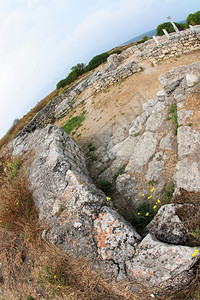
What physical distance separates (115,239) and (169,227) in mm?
1048

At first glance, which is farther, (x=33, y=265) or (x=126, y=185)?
(x=126, y=185)

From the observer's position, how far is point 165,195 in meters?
4.50

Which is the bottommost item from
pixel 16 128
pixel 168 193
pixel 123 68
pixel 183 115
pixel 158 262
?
pixel 168 193

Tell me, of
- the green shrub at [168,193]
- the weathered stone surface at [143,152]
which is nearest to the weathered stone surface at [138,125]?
the weathered stone surface at [143,152]

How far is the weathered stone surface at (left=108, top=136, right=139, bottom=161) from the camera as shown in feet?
23.5

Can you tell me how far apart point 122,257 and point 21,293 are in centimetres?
285

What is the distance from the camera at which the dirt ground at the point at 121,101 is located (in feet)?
35.3

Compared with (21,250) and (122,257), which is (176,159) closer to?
(122,257)

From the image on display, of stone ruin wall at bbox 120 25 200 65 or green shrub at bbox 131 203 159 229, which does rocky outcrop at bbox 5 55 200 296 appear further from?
stone ruin wall at bbox 120 25 200 65

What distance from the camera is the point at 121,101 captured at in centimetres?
1278

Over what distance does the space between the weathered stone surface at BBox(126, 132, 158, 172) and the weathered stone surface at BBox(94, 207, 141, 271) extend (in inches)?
100

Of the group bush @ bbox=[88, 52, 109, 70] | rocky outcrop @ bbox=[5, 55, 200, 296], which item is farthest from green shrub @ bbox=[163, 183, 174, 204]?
bush @ bbox=[88, 52, 109, 70]

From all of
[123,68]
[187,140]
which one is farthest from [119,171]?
[123,68]

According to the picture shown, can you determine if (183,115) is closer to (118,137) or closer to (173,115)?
(173,115)
